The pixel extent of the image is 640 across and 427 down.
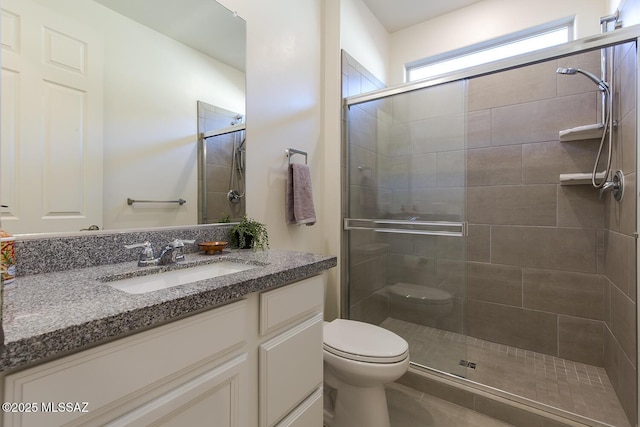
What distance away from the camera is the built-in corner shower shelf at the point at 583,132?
6.03 feet

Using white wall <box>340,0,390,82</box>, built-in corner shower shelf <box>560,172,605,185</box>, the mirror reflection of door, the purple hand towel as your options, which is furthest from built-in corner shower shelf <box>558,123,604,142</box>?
the mirror reflection of door

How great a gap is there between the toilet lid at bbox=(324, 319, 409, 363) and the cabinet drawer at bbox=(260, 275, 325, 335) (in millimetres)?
398

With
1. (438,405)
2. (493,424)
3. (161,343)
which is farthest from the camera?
(438,405)

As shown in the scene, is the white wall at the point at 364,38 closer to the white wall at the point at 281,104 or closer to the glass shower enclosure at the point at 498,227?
the white wall at the point at 281,104

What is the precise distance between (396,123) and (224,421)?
2.05 m

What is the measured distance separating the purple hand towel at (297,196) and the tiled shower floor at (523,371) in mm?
1142

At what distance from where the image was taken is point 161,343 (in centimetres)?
62

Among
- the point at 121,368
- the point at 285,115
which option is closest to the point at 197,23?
the point at 285,115

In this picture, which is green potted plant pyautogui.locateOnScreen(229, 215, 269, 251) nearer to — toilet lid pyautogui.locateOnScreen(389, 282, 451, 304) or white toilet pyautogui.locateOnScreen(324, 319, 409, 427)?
white toilet pyautogui.locateOnScreen(324, 319, 409, 427)

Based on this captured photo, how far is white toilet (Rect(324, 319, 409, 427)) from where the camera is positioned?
1.30 meters

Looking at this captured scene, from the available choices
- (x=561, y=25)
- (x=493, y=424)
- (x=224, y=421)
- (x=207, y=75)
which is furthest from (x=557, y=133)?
(x=224, y=421)

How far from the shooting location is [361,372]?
1.30 metres

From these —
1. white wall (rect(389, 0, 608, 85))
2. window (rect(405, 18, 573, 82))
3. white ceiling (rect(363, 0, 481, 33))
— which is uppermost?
white ceiling (rect(363, 0, 481, 33))

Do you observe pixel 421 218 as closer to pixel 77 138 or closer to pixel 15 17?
pixel 77 138
